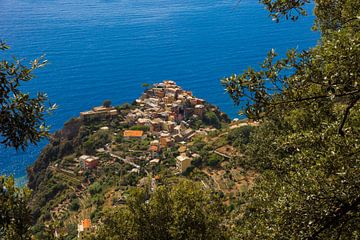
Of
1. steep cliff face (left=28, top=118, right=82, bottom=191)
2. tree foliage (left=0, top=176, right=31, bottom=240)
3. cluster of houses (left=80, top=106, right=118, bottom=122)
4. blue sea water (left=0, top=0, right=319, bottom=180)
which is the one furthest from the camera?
blue sea water (left=0, top=0, right=319, bottom=180)

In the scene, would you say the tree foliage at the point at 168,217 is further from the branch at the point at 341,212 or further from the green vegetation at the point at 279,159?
Result: the branch at the point at 341,212

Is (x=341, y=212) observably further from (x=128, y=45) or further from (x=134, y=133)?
(x=128, y=45)

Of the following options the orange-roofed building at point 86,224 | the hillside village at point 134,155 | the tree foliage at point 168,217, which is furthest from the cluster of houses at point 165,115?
Result: the tree foliage at point 168,217

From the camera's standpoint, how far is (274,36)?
74.9 m

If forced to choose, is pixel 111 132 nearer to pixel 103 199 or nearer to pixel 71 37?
pixel 103 199

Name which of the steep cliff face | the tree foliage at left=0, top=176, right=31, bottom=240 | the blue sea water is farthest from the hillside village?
the tree foliage at left=0, top=176, right=31, bottom=240

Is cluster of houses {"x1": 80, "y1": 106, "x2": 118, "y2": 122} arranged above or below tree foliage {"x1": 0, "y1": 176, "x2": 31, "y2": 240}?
above

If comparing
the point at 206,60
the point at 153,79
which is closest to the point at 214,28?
the point at 206,60

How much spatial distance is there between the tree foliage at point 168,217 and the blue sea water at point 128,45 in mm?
37278

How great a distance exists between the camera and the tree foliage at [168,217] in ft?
23.2

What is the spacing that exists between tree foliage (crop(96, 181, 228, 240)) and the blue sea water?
122 feet

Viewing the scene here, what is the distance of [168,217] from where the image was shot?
291 inches

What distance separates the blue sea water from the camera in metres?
55.4

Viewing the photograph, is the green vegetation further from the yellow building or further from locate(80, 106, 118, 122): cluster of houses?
locate(80, 106, 118, 122): cluster of houses
